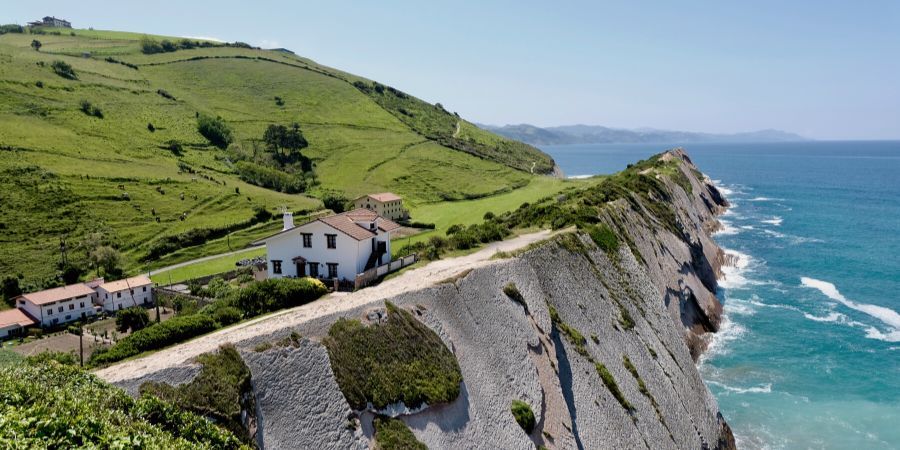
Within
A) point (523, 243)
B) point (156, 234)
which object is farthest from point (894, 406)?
point (156, 234)

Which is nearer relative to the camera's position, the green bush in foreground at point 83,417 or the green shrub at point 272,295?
the green bush in foreground at point 83,417

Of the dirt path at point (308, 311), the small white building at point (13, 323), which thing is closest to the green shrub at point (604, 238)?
the dirt path at point (308, 311)

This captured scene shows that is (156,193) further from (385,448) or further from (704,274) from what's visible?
(704,274)

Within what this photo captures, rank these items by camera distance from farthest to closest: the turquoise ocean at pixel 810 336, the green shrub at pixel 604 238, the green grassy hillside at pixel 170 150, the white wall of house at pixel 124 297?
the green grassy hillside at pixel 170 150 → the white wall of house at pixel 124 297 → the green shrub at pixel 604 238 → the turquoise ocean at pixel 810 336

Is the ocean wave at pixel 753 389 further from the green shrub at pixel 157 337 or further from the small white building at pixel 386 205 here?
the small white building at pixel 386 205

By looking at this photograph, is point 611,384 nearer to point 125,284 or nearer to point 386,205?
point 125,284

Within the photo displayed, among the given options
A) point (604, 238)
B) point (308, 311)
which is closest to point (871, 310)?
point (604, 238)

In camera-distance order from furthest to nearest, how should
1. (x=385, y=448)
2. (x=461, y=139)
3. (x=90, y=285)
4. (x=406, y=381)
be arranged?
(x=461, y=139), (x=90, y=285), (x=406, y=381), (x=385, y=448)
